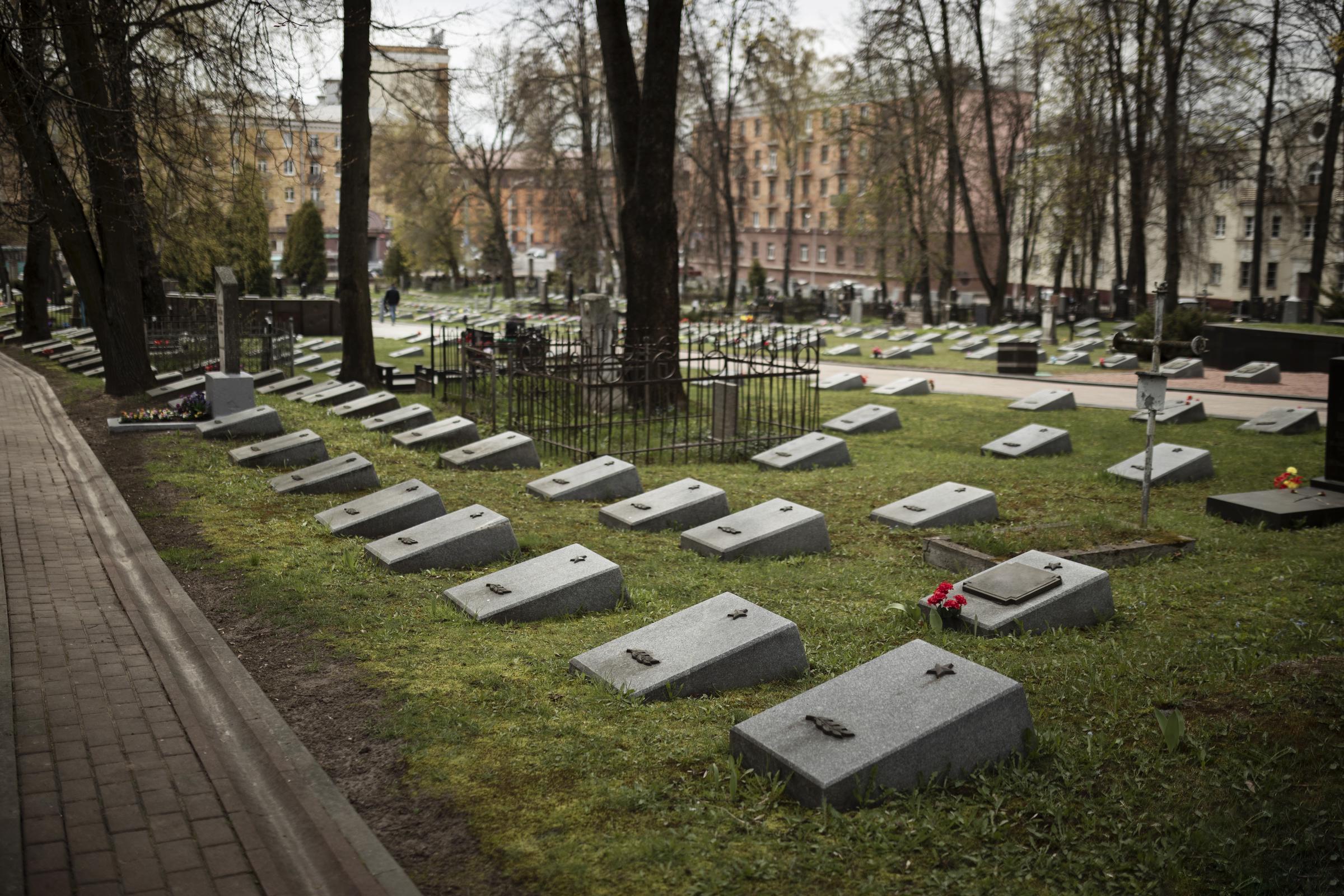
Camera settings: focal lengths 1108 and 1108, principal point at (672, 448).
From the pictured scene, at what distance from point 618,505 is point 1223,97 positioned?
120ft

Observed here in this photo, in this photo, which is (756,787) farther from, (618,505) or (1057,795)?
(618,505)

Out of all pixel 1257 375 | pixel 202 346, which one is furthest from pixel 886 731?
pixel 202 346

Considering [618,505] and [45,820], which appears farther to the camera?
[618,505]

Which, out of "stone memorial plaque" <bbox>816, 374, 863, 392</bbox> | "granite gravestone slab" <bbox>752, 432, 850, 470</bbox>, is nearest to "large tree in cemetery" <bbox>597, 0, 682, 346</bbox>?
"granite gravestone slab" <bbox>752, 432, 850, 470</bbox>

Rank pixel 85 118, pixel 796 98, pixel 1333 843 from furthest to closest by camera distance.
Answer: pixel 796 98 → pixel 85 118 → pixel 1333 843

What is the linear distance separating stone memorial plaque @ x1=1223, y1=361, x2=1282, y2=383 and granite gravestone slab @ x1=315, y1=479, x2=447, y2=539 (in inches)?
689

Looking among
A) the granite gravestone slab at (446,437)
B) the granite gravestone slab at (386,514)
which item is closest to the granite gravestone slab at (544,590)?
the granite gravestone slab at (386,514)

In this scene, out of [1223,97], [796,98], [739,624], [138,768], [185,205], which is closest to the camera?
[138,768]

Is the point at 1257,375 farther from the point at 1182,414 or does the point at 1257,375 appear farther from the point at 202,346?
the point at 202,346

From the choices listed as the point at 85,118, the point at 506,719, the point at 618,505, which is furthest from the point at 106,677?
the point at 85,118

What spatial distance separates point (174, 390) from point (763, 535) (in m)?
12.9

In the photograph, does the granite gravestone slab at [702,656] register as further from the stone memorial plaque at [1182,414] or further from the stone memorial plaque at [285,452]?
the stone memorial plaque at [1182,414]

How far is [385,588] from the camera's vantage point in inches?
298

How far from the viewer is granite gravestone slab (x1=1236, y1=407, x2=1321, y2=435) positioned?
48.7 feet
